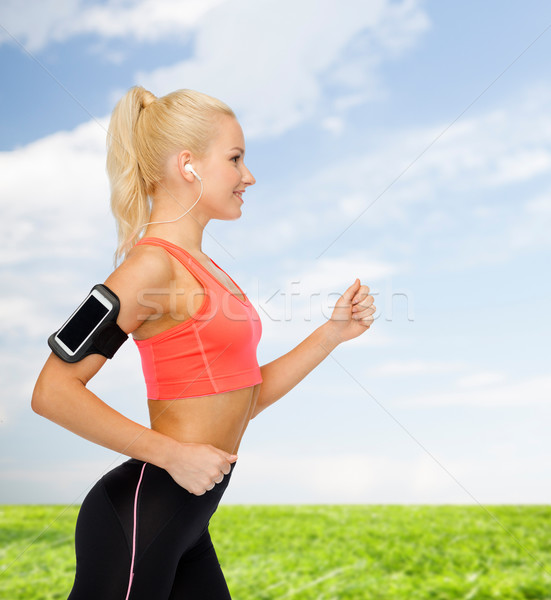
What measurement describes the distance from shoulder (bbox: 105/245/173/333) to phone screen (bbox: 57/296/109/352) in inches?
1.4

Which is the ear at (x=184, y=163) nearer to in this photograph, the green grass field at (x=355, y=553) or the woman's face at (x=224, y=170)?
the woman's face at (x=224, y=170)

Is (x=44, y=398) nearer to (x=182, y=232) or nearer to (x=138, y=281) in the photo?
(x=138, y=281)

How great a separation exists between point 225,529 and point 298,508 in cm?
49

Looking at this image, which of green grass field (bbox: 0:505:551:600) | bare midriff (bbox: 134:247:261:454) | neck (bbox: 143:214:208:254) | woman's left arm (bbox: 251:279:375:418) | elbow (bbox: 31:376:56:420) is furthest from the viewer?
green grass field (bbox: 0:505:551:600)

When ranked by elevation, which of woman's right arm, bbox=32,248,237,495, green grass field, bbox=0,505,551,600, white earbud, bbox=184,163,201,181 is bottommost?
green grass field, bbox=0,505,551,600

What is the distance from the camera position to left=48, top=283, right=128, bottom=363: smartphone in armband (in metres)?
0.97

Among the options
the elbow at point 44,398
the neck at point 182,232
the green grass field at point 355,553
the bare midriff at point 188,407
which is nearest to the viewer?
the elbow at point 44,398

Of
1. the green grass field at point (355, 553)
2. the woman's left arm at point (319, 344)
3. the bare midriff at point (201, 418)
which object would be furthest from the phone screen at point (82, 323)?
the green grass field at point (355, 553)

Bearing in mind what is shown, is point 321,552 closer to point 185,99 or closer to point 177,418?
point 177,418

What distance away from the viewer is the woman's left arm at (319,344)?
142 centimetres

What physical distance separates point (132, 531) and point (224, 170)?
717mm

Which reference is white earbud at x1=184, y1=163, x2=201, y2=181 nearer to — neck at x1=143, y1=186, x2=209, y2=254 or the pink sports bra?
neck at x1=143, y1=186, x2=209, y2=254

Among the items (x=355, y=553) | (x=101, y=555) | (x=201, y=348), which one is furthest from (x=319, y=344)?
(x=355, y=553)

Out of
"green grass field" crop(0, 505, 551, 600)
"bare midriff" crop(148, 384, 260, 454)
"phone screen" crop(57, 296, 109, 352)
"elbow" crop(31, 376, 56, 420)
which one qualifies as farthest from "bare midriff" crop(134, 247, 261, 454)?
"green grass field" crop(0, 505, 551, 600)
